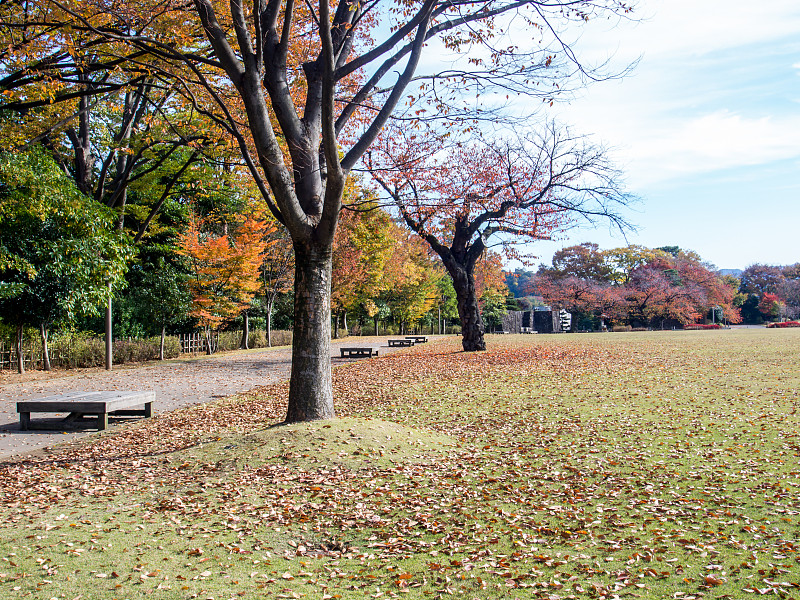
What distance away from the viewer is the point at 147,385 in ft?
46.2

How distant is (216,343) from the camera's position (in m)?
27.8

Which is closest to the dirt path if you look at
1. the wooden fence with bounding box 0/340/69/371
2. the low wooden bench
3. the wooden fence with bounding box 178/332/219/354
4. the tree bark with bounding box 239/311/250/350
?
the wooden fence with bounding box 0/340/69/371

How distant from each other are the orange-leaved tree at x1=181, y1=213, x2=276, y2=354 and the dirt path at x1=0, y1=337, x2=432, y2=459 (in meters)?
4.14

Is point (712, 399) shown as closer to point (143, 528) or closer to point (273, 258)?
point (143, 528)

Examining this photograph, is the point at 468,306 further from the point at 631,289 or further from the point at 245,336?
the point at 631,289

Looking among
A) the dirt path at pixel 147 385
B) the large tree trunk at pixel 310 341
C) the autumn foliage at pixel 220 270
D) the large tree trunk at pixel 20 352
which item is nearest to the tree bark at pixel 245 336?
the autumn foliage at pixel 220 270

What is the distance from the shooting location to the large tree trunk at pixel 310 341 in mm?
7023

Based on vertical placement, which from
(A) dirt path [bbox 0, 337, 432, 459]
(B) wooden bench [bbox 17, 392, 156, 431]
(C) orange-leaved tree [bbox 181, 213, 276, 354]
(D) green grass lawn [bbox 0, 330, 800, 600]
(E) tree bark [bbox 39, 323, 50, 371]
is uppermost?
(C) orange-leaved tree [bbox 181, 213, 276, 354]

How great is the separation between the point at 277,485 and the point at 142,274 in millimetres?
22281

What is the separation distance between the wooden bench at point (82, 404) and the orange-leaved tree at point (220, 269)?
49.2ft

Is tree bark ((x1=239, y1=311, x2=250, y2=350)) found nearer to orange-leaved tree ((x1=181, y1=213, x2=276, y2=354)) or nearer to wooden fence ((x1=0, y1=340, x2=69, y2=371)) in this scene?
orange-leaved tree ((x1=181, y1=213, x2=276, y2=354))

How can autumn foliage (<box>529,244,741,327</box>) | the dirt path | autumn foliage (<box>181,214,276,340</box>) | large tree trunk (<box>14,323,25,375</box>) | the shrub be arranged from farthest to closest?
autumn foliage (<box>529,244,741,327</box>) < the shrub < autumn foliage (<box>181,214,276,340</box>) < large tree trunk (<box>14,323,25,375</box>) < the dirt path

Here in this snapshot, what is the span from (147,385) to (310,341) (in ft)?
29.5

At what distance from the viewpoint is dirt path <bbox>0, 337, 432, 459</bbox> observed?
8.39 meters
